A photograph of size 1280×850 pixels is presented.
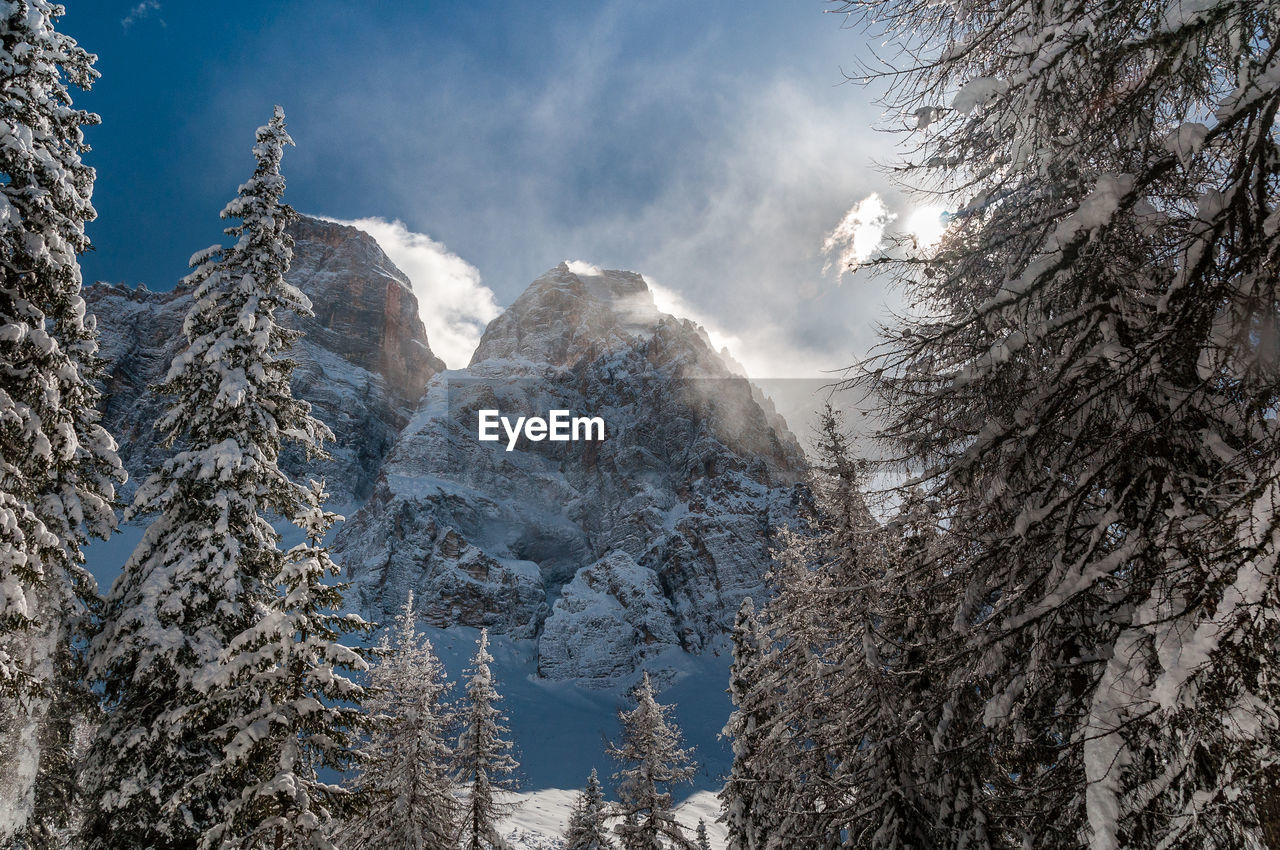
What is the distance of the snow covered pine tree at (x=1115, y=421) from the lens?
234cm

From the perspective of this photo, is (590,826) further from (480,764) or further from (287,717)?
(287,717)

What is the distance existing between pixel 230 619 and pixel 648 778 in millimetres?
15514

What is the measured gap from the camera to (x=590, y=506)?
494 ft

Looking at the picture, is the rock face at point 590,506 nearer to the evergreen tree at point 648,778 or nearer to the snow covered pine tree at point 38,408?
the evergreen tree at point 648,778

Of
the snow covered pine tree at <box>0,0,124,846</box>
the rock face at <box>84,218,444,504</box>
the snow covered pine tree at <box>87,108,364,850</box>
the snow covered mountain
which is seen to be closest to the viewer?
the snow covered pine tree at <box>87,108,364,850</box>

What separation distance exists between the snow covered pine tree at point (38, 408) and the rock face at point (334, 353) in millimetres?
135625

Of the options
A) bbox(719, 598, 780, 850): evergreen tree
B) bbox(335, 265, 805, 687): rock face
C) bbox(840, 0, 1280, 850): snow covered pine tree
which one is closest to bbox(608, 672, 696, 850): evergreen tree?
bbox(719, 598, 780, 850): evergreen tree

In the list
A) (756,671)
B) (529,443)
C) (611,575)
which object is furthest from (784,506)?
(756,671)

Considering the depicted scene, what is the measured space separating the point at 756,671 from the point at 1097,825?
544 inches

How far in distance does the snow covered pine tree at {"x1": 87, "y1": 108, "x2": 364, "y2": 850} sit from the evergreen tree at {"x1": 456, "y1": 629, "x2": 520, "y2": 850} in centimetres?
1169

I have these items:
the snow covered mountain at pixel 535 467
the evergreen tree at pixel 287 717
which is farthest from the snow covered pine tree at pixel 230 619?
the snow covered mountain at pixel 535 467

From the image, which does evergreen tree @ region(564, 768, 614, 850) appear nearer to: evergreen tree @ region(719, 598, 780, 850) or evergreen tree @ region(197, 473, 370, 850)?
evergreen tree @ region(719, 598, 780, 850)

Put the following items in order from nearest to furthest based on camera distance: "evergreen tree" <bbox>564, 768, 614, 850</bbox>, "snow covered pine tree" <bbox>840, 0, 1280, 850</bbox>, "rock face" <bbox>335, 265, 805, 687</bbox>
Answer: "snow covered pine tree" <bbox>840, 0, 1280, 850</bbox>, "evergreen tree" <bbox>564, 768, 614, 850</bbox>, "rock face" <bbox>335, 265, 805, 687</bbox>

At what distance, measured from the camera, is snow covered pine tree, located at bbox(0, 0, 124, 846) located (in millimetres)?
7117
